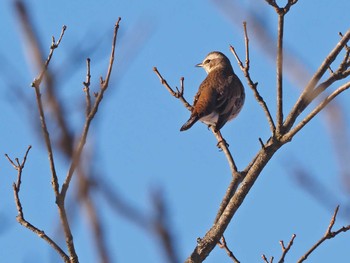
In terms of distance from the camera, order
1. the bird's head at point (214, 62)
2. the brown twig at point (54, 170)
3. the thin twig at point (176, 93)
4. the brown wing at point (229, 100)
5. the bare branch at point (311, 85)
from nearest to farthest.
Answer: the brown twig at point (54, 170) → the bare branch at point (311, 85) → the thin twig at point (176, 93) → the brown wing at point (229, 100) → the bird's head at point (214, 62)

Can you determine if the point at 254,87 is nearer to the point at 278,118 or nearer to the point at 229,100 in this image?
the point at 278,118

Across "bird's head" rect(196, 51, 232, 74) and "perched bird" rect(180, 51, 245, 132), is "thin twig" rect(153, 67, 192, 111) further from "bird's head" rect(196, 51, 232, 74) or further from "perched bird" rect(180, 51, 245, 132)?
"bird's head" rect(196, 51, 232, 74)

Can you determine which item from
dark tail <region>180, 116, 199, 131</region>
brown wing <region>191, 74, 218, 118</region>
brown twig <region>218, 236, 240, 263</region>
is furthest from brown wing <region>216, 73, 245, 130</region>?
brown twig <region>218, 236, 240, 263</region>

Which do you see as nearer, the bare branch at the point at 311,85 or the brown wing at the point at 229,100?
the bare branch at the point at 311,85

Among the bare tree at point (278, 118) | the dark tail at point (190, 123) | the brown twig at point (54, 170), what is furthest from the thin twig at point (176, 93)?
the brown twig at point (54, 170)

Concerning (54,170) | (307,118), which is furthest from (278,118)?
(54,170)

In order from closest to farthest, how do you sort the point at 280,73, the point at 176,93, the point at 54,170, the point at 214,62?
the point at 54,170 < the point at 280,73 < the point at 176,93 < the point at 214,62

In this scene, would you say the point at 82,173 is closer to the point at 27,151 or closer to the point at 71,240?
the point at 71,240

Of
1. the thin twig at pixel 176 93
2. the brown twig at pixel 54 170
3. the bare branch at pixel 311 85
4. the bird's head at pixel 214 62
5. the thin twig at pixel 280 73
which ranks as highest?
the bird's head at pixel 214 62

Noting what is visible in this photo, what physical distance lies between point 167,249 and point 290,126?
412cm

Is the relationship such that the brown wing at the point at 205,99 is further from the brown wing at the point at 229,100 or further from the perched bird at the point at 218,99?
the brown wing at the point at 229,100

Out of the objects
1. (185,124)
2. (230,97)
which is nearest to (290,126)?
(185,124)

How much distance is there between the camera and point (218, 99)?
1038 cm

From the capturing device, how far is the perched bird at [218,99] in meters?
9.66
